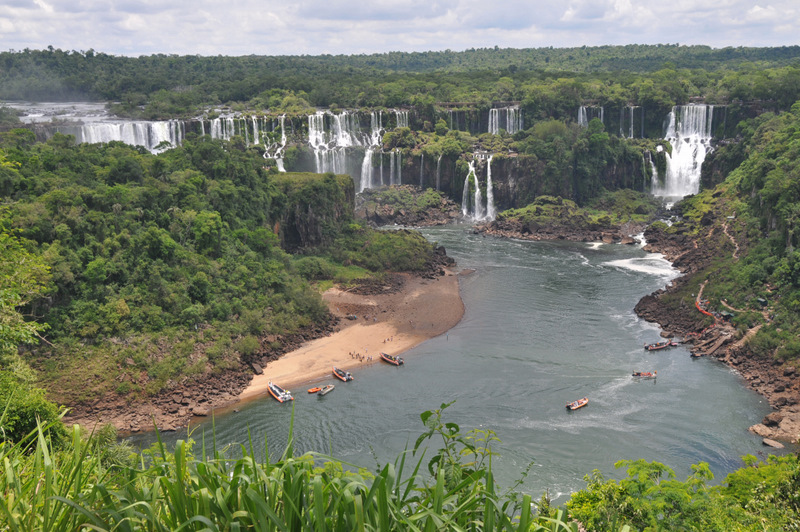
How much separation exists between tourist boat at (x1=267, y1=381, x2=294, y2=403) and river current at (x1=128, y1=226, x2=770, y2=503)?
1.32 ft

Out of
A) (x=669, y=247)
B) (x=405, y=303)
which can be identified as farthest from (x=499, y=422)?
(x=669, y=247)

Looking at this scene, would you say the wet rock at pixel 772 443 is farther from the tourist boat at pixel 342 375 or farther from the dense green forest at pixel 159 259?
the dense green forest at pixel 159 259

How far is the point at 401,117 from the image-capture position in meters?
92.3

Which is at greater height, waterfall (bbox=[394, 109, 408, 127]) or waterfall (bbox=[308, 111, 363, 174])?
waterfall (bbox=[394, 109, 408, 127])

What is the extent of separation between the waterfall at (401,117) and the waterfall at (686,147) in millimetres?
32916

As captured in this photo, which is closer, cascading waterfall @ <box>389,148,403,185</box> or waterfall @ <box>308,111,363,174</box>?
waterfall @ <box>308,111,363,174</box>

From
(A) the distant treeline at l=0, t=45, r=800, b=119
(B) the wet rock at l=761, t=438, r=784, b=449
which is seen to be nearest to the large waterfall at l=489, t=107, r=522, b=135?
(A) the distant treeline at l=0, t=45, r=800, b=119

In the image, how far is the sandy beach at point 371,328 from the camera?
134 feet

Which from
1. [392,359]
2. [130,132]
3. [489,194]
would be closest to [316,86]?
[489,194]

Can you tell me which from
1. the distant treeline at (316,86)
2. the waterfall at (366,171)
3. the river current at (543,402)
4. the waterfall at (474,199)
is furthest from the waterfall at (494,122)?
the river current at (543,402)

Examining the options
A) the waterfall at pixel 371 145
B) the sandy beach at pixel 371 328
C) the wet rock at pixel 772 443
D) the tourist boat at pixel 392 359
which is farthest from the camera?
the waterfall at pixel 371 145

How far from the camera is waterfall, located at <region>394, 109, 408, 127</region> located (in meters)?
91.9

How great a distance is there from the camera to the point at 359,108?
92.6m

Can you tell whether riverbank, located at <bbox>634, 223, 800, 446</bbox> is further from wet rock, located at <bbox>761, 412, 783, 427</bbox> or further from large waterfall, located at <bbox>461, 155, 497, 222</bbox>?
large waterfall, located at <bbox>461, 155, 497, 222</bbox>
